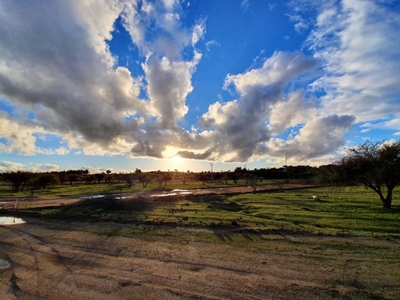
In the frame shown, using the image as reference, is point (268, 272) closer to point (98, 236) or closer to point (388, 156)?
point (98, 236)

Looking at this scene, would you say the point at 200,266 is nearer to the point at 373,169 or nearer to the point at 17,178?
the point at 373,169

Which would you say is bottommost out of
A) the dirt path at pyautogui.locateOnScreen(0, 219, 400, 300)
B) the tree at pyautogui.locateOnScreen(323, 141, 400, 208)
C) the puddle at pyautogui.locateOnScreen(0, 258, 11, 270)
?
the puddle at pyautogui.locateOnScreen(0, 258, 11, 270)

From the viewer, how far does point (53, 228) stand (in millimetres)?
14156

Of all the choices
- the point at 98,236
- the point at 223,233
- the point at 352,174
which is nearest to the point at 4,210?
the point at 98,236

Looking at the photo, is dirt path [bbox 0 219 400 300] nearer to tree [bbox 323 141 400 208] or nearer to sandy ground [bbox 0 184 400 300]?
sandy ground [bbox 0 184 400 300]

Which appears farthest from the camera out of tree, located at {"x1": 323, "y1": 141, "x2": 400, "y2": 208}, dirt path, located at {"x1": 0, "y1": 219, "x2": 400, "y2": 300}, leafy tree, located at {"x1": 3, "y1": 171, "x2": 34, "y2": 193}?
leafy tree, located at {"x1": 3, "y1": 171, "x2": 34, "y2": 193}

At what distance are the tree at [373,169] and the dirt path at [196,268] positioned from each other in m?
12.1

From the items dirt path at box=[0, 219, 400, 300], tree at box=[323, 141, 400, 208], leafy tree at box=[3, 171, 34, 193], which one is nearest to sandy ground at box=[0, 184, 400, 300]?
dirt path at box=[0, 219, 400, 300]

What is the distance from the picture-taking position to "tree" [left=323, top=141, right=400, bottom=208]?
19.7 meters

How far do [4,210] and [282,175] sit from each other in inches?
3918

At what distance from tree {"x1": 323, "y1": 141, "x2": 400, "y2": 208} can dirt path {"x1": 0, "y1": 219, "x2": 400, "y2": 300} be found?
12.1m

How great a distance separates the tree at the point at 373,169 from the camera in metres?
19.7

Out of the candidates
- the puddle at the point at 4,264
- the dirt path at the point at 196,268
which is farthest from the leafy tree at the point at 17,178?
the puddle at the point at 4,264

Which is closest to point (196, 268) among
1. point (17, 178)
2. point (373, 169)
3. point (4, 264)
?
point (4, 264)
